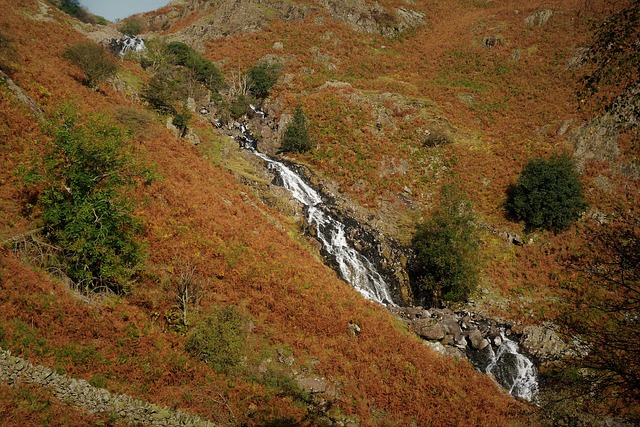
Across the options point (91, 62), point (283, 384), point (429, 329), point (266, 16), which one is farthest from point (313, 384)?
point (266, 16)

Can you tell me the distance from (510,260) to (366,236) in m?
13.5

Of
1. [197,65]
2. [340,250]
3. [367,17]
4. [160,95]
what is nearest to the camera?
[340,250]

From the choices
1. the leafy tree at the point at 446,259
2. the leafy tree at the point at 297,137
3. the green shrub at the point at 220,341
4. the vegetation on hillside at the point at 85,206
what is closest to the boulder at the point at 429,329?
the leafy tree at the point at 446,259

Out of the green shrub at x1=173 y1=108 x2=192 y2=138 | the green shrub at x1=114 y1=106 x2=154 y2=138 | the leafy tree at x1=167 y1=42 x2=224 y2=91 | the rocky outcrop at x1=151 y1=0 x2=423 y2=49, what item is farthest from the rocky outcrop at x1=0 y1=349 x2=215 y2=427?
the rocky outcrop at x1=151 y1=0 x2=423 y2=49

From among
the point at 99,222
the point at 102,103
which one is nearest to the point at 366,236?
the point at 99,222

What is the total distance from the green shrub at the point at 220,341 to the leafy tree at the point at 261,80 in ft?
139

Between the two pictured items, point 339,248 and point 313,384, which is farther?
point 339,248

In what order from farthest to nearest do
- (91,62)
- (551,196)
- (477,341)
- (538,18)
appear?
(538,18) → (551,196) → (91,62) → (477,341)

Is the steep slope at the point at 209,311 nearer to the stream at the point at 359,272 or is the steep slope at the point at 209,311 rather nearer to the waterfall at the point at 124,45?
the stream at the point at 359,272

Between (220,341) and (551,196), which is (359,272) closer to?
(220,341)

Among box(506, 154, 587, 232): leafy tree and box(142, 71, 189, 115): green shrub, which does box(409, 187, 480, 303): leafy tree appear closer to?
box(506, 154, 587, 232): leafy tree

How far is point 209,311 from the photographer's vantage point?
675 inches

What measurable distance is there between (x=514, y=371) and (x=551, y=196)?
1744cm

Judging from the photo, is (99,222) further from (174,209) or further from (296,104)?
(296,104)
